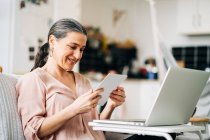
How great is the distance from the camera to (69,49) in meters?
1.71

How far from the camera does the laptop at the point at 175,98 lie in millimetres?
1446

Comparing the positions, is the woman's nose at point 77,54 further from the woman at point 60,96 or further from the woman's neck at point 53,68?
the woman's neck at point 53,68

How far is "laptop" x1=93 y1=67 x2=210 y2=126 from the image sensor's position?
1.45 metres

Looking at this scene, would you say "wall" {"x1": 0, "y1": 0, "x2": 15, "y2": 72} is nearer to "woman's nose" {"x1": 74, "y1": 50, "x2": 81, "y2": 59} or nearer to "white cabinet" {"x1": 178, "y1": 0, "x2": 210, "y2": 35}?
"woman's nose" {"x1": 74, "y1": 50, "x2": 81, "y2": 59}

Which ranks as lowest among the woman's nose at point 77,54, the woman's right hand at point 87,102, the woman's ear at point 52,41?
the woman's right hand at point 87,102

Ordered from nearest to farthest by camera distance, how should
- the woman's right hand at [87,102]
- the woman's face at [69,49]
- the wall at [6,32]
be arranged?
the woman's right hand at [87,102], the woman's face at [69,49], the wall at [6,32]

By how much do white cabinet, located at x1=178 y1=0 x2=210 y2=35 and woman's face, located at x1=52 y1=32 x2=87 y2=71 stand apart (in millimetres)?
3478

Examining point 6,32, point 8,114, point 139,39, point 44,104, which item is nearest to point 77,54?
point 44,104

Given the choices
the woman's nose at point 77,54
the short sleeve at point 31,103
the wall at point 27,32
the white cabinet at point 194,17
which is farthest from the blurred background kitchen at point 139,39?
the short sleeve at point 31,103

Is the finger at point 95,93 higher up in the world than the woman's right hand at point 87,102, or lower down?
higher up

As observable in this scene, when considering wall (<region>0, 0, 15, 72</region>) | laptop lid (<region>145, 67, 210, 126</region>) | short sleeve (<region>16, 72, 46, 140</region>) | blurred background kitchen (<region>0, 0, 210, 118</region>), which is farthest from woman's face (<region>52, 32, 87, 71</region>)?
blurred background kitchen (<region>0, 0, 210, 118</region>)

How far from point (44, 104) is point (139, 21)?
4.30m

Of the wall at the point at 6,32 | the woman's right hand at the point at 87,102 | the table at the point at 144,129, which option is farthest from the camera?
the wall at the point at 6,32

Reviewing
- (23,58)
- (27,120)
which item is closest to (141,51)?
(23,58)
